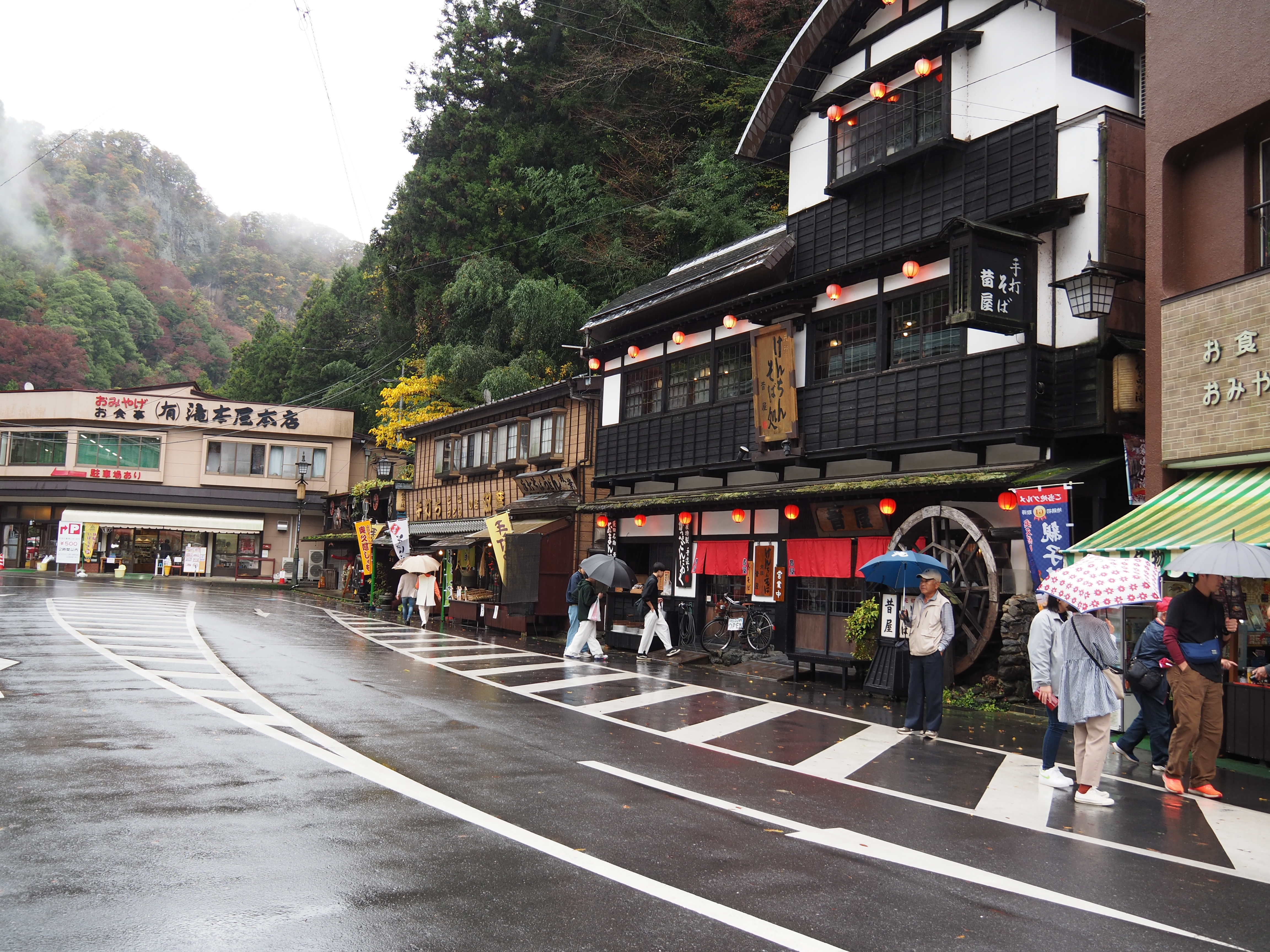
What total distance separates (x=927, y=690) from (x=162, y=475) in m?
53.6

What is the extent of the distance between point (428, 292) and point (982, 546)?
33310 mm

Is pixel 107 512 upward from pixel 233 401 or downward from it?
downward

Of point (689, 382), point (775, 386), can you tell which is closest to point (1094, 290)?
point (775, 386)

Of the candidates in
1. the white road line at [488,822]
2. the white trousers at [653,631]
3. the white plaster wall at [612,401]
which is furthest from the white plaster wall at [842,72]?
the white road line at [488,822]

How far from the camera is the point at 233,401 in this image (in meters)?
55.7

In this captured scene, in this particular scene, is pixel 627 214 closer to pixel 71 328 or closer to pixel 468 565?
pixel 468 565

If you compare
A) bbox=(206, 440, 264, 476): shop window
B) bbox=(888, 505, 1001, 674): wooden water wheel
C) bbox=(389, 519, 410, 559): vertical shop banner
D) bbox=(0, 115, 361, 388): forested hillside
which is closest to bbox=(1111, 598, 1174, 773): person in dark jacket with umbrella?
bbox=(888, 505, 1001, 674): wooden water wheel

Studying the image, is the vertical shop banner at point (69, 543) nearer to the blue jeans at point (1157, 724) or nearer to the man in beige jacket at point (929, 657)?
the man in beige jacket at point (929, 657)

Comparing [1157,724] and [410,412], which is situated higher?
[410,412]

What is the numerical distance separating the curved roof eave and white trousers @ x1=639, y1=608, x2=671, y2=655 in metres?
10.8

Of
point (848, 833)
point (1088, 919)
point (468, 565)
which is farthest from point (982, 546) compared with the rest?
point (468, 565)

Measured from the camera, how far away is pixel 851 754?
10.3 metres

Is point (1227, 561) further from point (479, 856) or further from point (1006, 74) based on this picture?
point (1006, 74)

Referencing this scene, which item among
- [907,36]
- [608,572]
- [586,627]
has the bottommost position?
[586,627]
